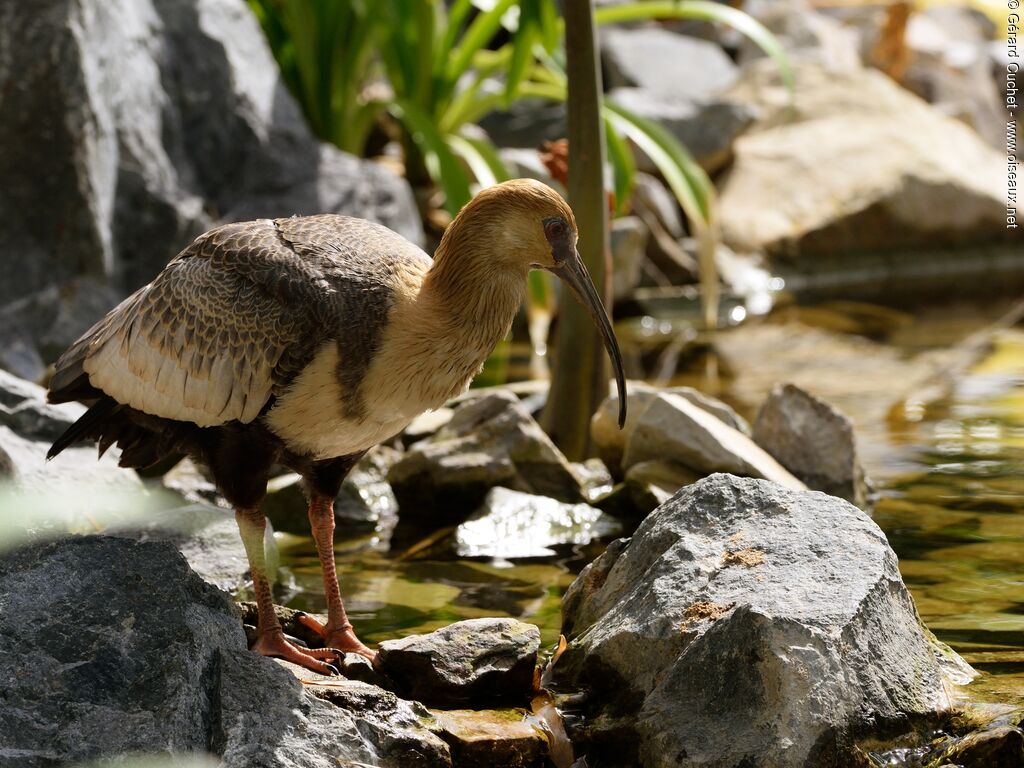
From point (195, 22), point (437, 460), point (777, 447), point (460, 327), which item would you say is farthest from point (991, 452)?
point (195, 22)

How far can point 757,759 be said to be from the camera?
147 inches

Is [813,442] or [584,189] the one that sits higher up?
→ [584,189]

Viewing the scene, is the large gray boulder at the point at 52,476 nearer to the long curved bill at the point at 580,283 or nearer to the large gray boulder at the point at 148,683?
the large gray boulder at the point at 148,683

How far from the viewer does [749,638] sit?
154 inches

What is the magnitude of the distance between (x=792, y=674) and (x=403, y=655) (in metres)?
1.28

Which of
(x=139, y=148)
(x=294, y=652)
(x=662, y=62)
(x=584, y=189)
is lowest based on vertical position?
(x=294, y=652)

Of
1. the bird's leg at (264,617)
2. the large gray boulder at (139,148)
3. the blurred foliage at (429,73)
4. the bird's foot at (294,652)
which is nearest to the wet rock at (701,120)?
the blurred foliage at (429,73)

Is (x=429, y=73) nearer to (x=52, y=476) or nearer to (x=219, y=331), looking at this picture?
(x=52, y=476)

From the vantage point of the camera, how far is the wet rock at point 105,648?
364 centimetres

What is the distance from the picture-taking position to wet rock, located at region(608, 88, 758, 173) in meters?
14.7

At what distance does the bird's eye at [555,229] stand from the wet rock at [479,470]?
7.68 feet

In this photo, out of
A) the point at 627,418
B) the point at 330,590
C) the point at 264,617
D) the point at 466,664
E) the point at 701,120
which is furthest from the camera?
the point at 701,120

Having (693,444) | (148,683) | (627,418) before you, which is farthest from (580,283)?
(627,418)

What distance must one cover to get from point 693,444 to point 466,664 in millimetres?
2417
